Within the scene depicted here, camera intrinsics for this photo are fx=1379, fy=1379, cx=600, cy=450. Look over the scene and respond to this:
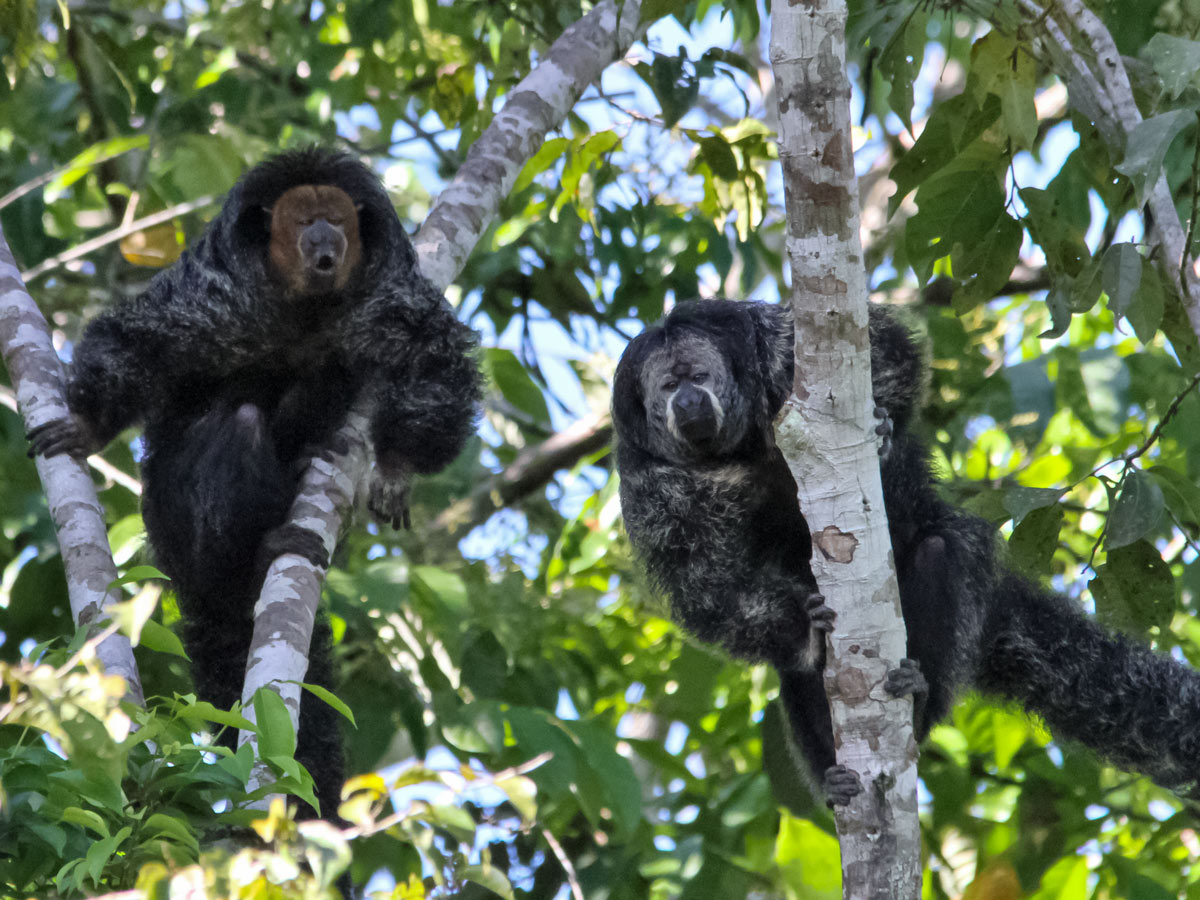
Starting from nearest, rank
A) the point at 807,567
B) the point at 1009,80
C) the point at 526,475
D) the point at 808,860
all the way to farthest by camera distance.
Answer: the point at 1009,80 → the point at 807,567 → the point at 808,860 → the point at 526,475

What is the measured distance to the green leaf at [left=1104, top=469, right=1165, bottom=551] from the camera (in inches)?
140

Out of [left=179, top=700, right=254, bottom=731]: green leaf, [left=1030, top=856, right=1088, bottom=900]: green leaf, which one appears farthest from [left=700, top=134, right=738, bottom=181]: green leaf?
[left=179, top=700, right=254, bottom=731]: green leaf

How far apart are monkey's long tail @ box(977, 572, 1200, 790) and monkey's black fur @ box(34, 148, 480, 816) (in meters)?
1.98

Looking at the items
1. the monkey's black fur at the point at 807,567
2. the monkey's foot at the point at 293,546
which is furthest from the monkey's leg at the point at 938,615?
the monkey's foot at the point at 293,546

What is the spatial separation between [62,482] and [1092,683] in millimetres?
3256

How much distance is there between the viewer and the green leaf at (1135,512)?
3.55 metres

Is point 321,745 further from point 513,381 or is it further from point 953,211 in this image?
point 953,211

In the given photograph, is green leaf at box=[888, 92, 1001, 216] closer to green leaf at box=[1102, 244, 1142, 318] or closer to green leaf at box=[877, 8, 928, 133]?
green leaf at box=[877, 8, 928, 133]

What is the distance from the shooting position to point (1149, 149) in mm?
3139

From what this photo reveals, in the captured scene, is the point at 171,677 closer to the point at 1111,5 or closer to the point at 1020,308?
the point at 1111,5

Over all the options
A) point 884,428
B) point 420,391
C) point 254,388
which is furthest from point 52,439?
point 884,428

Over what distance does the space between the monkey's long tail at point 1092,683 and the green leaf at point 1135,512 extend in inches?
37.9

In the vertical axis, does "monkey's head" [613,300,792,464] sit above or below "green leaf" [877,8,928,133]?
below

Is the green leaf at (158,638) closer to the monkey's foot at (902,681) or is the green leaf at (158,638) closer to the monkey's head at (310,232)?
the monkey's foot at (902,681)
